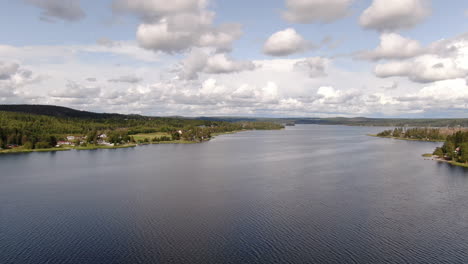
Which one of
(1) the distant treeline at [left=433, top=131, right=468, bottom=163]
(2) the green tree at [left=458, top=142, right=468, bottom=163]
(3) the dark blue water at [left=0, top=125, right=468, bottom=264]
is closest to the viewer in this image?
(3) the dark blue water at [left=0, top=125, right=468, bottom=264]

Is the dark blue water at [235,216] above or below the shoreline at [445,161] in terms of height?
below

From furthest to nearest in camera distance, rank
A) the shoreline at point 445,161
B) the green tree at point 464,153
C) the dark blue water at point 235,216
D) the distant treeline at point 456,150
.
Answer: the distant treeline at point 456,150 < the green tree at point 464,153 < the shoreline at point 445,161 < the dark blue water at point 235,216

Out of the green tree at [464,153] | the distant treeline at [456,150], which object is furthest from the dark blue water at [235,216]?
the distant treeline at [456,150]

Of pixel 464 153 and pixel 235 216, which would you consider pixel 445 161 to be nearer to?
pixel 464 153

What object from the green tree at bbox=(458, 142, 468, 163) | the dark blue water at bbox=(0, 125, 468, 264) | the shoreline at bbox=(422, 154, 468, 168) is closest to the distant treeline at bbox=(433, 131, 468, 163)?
the green tree at bbox=(458, 142, 468, 163)

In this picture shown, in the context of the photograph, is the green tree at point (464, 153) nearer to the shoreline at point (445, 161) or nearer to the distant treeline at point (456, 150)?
the distant treeline at point (456, 150)

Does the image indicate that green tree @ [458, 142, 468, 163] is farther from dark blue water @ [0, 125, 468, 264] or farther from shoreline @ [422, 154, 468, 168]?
dark blue water @ [0, 125, 468, 264]

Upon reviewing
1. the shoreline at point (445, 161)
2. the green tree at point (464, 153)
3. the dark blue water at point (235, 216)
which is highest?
the green tree at point (464, 153)

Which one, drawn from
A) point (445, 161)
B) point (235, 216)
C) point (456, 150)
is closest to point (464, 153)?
point (445, 161)

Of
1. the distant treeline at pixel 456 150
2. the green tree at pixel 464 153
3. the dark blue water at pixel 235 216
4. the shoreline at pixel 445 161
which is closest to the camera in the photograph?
Result: the dark blue water at pixel 235 216
